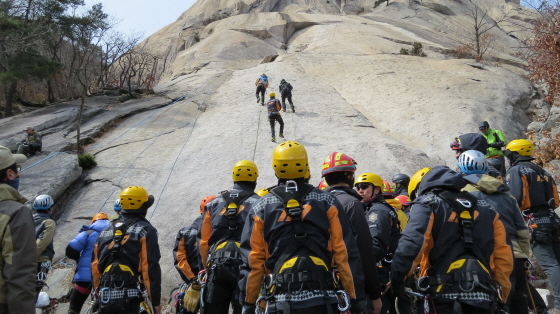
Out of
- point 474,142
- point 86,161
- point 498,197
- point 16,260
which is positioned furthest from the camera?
point 86,161

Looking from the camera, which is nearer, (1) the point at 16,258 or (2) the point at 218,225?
(1) the point at 16,258

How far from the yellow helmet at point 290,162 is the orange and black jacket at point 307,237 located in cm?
13

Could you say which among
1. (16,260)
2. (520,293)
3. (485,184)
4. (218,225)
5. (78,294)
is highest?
(485,184)

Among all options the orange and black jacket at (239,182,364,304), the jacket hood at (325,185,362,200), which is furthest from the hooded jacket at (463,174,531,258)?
the orange and black jacket at (239,182,364,304)

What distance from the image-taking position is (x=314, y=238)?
10.4 ft

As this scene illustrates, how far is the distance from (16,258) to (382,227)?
3513 mm

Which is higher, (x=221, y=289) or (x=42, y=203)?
(x=221, y=289)

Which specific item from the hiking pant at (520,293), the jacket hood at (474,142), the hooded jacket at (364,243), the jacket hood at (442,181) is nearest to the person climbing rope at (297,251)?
the hooded jacket at (364,243)

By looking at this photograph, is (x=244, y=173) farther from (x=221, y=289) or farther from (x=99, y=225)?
(x=99, y=225)

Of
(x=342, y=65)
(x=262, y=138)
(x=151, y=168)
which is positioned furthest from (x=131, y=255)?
(x=342, y=65)

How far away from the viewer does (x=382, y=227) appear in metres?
4.61

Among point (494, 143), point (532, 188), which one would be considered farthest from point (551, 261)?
point (494, 143)

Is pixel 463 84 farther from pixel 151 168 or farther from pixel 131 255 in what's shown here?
pixel 131 255

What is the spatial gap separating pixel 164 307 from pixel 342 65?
864 inches
